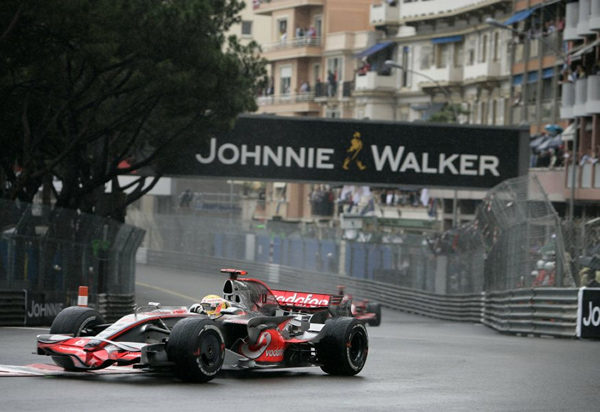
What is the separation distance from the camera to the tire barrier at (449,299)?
25.7 meters

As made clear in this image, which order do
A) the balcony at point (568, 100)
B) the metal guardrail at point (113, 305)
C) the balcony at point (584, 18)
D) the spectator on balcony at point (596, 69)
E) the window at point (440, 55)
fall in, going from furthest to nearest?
1. the window at point (440, 55)
2. the balcony at point (568, 100)
3. the spectator on balcony at point (596, 69)
4. the balcony at point (584, 18)
5. the metal guardrail at point (113, 305)

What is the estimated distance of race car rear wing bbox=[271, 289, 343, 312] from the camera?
1514 cm

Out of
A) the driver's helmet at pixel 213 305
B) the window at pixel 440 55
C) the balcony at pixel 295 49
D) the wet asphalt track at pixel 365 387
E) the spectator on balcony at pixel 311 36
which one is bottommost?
the wet asphalt track at pixel 365 387

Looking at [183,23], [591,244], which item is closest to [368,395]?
[591,244]

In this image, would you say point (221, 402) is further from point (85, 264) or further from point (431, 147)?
point (431, 147)

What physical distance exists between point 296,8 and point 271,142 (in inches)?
1834

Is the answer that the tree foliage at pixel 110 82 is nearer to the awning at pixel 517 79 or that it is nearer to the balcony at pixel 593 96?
the balcony at pixel 593 96

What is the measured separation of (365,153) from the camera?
41.5m

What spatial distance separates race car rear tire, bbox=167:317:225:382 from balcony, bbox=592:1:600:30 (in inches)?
1430

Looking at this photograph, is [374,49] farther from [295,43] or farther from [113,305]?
[113,305]

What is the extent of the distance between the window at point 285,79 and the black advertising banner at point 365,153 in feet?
151

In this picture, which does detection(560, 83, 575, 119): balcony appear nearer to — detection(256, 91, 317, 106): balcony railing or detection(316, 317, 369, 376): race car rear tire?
detection(256, 91, 317, 106): balcony railing

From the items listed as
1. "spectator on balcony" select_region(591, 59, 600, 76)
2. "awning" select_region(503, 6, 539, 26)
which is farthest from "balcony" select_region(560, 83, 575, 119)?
"awning" select_region(503, 6, 539, 26)

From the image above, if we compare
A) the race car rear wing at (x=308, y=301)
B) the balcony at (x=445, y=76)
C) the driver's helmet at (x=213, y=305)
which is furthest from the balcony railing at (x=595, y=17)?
the driver's helmet at (x=213, y=305)
